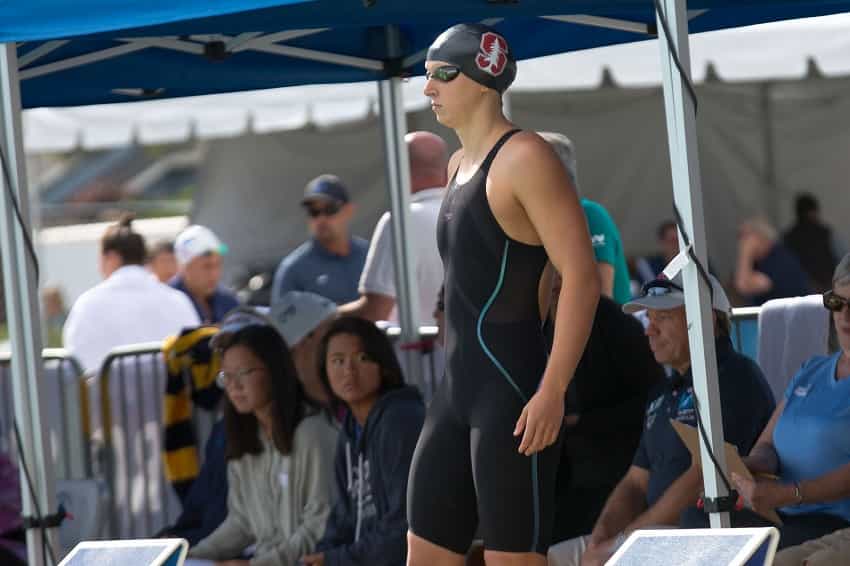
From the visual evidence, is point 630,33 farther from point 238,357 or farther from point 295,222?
point 295,222

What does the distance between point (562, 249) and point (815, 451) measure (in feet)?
4.64

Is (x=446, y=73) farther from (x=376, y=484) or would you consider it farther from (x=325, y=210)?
(x=325, y=210)

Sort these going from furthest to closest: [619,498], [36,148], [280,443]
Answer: [36,148] < [280,443] < [619,498]

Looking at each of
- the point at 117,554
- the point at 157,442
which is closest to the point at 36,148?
the point at 157,442

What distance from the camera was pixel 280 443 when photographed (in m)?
6.37

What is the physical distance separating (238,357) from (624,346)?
1619 millimetres

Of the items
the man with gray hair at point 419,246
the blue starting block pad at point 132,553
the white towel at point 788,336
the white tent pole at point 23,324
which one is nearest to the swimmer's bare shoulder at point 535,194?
the blue starting block pad at point 132,553

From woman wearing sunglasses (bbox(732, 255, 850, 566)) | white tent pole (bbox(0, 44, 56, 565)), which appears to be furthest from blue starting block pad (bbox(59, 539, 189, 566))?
woman wearing sunglasses (bbox(732, 255, 850, 566))

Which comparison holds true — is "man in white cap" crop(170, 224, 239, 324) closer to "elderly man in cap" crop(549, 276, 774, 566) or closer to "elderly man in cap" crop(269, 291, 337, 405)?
"elderly man in cap" crop(269, 291, 337, 405)

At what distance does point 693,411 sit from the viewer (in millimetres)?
5258

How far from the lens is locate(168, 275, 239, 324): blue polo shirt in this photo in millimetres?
10109

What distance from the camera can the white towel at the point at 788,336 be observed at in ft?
19.8

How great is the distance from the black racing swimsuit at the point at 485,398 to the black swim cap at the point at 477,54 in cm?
16

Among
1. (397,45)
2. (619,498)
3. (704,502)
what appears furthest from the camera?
(397,45)
